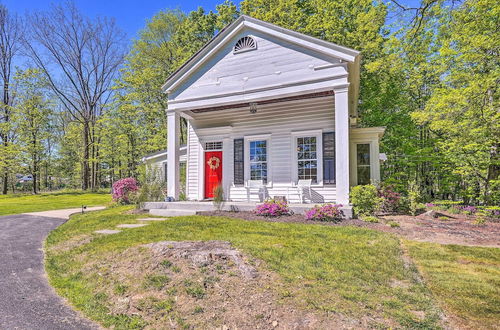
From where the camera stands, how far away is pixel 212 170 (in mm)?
11414

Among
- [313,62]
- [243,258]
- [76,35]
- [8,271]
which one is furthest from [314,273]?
[76,35]

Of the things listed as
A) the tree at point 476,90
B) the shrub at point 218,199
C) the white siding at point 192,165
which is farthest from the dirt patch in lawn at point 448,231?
the white siding at point 192,165

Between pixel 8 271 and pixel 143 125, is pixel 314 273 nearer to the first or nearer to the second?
pixel 8 271

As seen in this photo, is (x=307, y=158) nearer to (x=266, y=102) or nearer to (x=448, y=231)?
(x=266, y=102)

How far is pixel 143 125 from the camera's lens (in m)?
22.7

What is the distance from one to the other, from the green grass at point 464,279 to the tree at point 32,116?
27.5 meters

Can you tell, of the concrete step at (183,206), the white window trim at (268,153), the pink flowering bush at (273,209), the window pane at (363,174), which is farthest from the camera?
the white window trim at (268,153)

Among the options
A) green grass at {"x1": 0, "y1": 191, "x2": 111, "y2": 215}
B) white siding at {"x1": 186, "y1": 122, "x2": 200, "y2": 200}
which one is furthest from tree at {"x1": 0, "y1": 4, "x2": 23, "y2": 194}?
white siding at {"x1": 186, "y1": 122, "x2": 200, "y2": 200}

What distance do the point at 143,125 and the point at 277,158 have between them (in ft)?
53.0

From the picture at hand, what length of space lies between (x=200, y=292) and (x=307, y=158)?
7.63 meters

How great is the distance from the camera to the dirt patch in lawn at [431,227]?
18.5ft

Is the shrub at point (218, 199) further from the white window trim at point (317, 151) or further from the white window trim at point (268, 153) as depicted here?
the white window trim at point (317, 151)

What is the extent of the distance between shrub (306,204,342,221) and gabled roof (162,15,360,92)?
4.28 metres

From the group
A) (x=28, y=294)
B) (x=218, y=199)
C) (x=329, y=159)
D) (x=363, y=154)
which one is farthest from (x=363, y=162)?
(x=28, y=294)
